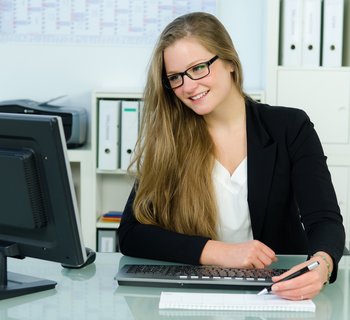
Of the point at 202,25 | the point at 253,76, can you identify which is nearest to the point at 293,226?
the point at 202,25

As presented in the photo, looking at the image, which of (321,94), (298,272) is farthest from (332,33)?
(298,272)

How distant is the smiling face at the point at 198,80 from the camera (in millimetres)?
1716

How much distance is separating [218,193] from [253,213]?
4.4 inches

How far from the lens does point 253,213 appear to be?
1794mm

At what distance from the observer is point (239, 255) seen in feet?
4.97

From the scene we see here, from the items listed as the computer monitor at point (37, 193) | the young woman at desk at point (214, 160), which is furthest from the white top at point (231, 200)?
the computer monitor at point (37, 193)

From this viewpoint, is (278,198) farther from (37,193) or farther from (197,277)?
(37,193)

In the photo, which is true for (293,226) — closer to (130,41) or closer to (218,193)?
(218,193)

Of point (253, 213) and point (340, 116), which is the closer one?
point (253, 213)

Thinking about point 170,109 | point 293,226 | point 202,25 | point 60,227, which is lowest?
point 293,226

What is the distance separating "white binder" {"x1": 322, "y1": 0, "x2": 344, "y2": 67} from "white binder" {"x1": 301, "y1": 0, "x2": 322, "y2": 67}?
0.09ft

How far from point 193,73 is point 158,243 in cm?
45

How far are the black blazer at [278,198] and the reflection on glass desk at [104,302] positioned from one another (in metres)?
0.13

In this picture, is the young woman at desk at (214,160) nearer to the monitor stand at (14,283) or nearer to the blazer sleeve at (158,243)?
the blazer sleeve at (158,243)
